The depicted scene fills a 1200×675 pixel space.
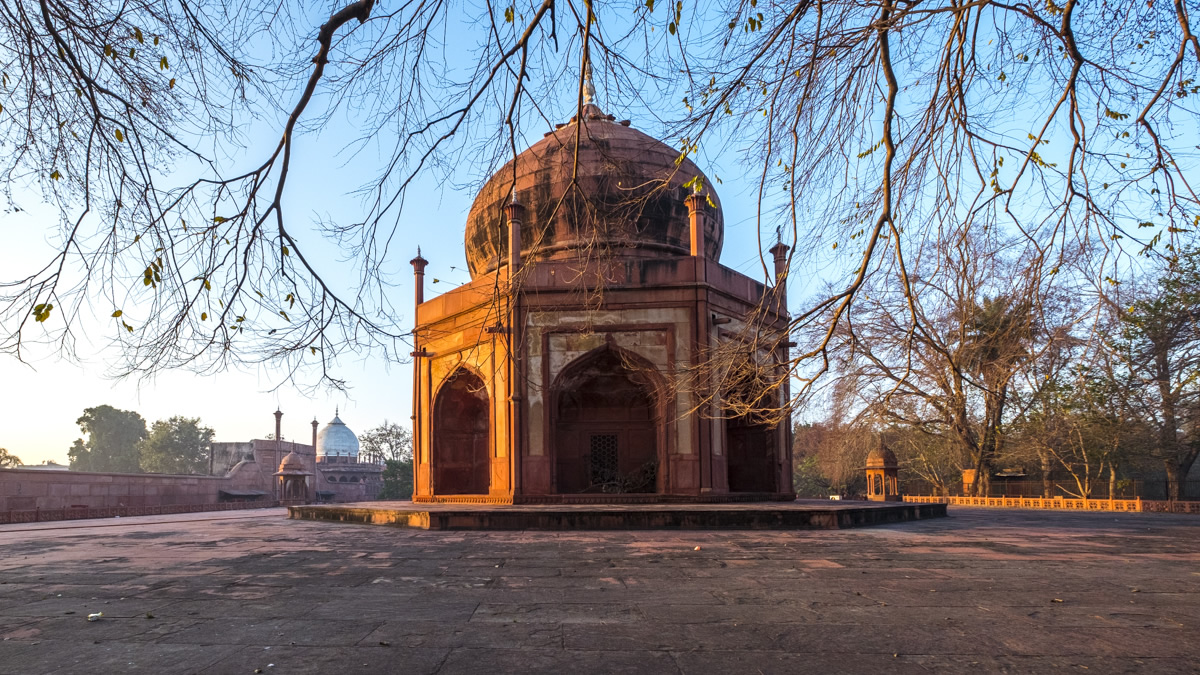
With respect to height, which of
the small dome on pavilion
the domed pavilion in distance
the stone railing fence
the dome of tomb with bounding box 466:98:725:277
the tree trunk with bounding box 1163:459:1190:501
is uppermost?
the dome of tomb with bounding box 466:98:725:277

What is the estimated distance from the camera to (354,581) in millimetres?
4785

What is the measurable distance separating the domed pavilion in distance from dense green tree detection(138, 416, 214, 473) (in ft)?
148

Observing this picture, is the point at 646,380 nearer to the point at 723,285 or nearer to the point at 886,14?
the point at 723,285

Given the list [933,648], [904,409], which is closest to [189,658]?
[933,648]

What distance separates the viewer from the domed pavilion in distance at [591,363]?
12.2 meters

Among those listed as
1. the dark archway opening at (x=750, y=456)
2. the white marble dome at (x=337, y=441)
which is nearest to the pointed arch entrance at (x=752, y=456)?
the dark archway opening at (x=750, y=456)

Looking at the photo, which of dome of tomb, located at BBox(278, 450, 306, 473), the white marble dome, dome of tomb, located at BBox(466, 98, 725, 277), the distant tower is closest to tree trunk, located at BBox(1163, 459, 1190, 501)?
the distant tower

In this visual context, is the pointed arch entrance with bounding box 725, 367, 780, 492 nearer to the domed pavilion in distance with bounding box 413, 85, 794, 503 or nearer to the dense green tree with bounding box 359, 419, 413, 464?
the domed pavilion in distance with bounding box 413, 85, 794, 503

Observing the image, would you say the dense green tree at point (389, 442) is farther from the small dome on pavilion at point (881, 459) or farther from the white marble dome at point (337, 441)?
the small dome on pavilion at point (881, 459)

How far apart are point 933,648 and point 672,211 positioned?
12.6 m

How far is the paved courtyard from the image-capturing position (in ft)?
9.27

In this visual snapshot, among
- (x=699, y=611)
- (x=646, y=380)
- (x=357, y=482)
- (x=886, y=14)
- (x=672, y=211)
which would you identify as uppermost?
(x=672, y=211)

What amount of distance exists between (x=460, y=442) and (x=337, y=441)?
1382 inches

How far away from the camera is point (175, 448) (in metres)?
53.4
